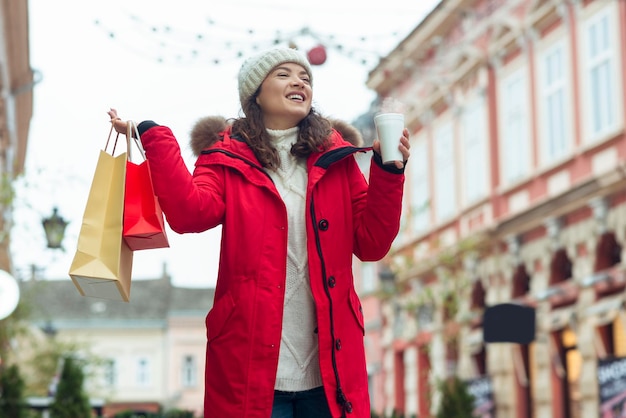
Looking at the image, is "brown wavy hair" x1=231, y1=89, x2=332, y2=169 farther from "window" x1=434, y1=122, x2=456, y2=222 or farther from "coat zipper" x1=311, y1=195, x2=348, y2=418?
"window" x1=434, y1=122, x2=456, y2=222

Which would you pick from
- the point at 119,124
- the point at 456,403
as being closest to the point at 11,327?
the point at 456,403

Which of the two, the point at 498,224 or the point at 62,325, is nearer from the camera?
the point at 498,224

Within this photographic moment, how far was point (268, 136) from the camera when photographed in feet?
14.5

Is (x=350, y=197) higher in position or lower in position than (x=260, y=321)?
higher

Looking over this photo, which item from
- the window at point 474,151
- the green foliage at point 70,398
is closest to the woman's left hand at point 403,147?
the green foliage at point 70,398

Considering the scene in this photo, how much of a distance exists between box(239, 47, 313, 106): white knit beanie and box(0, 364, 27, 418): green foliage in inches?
342

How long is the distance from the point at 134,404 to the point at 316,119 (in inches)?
2339

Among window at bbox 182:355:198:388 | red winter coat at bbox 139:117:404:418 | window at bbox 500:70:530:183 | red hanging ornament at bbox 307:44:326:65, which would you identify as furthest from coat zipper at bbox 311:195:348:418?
window at bbox 182:355:198:388

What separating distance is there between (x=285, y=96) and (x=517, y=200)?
62.2 feet

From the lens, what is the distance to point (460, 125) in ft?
87.1

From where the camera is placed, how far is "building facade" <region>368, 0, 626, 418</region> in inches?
760

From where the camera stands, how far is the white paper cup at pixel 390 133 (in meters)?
4.05

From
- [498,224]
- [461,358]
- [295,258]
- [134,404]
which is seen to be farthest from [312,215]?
[134,404]

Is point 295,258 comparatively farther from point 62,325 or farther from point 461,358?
point 62,325
